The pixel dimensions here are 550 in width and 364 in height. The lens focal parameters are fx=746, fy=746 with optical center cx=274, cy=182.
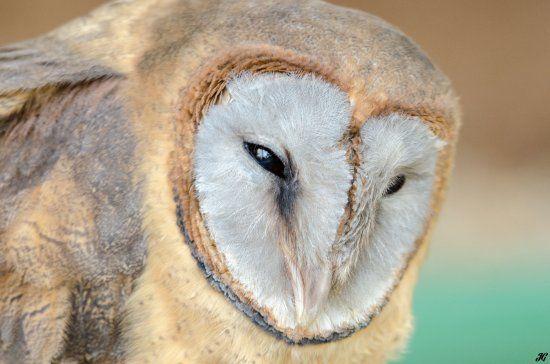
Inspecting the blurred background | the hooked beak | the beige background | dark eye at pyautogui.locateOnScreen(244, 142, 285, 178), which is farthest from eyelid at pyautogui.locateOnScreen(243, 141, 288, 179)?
the beige background

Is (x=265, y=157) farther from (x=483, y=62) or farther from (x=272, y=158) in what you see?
(x=483, y=62)

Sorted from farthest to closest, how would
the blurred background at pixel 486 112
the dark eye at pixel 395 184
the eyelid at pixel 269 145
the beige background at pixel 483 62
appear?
the beige background at pixel 483 62
the blurred background at pixel 486 112
the dark eye at pixel 395 184
the eyelid at pixel 269 145

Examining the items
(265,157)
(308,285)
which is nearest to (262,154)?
(265,157)

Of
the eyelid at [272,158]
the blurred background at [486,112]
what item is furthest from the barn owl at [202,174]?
the blurred background at [486,112]

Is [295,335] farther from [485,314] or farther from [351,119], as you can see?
[485,314]

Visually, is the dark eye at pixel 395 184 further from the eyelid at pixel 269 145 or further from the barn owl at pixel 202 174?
the eyelid at pixel 269 145

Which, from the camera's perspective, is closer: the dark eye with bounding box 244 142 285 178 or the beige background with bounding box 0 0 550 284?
the dark eye with bounding box 244 142 285 178

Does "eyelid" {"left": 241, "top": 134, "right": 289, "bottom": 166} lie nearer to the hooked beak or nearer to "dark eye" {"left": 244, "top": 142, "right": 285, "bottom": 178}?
"dark eye" {"left": 244, "top": 142, "right": 285, "bottom": 178}
